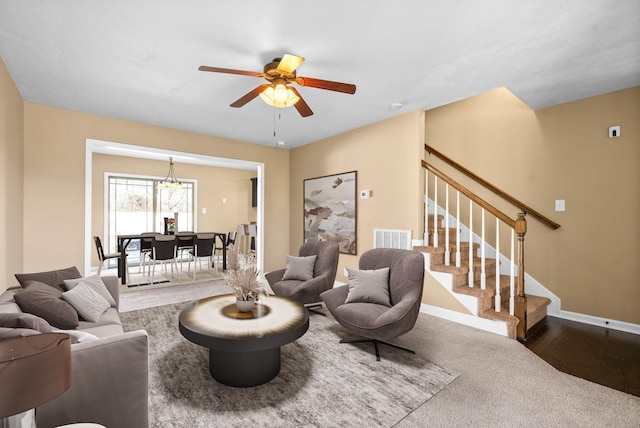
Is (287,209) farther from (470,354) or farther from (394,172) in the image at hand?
→ (470,354)

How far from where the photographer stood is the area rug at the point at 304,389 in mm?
1821

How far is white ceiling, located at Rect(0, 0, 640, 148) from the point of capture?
2105mm

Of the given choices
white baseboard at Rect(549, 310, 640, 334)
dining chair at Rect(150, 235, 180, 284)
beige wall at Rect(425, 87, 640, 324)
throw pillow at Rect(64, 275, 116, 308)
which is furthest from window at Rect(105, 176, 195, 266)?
white baseboard at Rect(549, 310, 640, 334)

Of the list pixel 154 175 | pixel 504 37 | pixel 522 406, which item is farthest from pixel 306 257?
pixel 154 175

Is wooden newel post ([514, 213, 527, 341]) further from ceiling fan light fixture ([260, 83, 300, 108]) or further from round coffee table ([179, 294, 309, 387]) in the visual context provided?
ceiling fan light fixture ([260, 83, 300, 108])

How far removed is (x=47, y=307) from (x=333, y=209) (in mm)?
3923

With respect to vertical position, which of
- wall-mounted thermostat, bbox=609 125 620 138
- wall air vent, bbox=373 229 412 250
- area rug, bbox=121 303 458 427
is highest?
wall-mounted thermostat, bbox=609 125 620 138

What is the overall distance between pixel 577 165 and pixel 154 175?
8.33 meters

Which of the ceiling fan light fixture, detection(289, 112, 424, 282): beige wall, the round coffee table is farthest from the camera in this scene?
detection(289, 112, 424, 282): beige wall

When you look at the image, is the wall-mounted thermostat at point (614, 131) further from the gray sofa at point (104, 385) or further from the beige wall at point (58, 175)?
the beige wall at point (58, 175)

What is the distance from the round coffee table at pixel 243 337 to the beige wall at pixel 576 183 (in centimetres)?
334

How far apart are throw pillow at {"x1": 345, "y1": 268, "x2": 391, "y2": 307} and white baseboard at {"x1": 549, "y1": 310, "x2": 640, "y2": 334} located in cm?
248

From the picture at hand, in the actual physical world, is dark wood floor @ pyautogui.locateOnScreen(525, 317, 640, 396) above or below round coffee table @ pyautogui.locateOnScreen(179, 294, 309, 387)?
below

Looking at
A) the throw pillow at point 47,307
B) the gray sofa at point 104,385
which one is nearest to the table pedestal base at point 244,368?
the gray sofa at point 104,385
